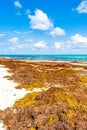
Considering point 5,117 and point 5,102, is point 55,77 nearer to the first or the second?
point 5,102

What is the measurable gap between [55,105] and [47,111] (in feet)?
2.16

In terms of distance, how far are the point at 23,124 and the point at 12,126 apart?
448 millimetres

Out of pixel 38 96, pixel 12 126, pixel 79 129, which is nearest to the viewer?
pixel 79 129

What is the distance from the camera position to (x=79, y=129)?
7.45 metres

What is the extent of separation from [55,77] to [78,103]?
9206mm

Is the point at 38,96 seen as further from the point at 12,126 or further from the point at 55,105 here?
the point at 12,126

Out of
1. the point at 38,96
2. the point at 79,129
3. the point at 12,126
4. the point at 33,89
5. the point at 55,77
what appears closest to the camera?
the point at 79,129

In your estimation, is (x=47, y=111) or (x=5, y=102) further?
(x=5, y=102)

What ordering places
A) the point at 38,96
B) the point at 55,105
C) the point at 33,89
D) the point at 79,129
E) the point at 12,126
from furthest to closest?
the point at 33,89 < the point at 38,96 < the point at 55,105 < the point at 12,126 < the point at 79,129

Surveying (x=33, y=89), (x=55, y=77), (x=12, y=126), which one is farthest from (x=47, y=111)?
(x=55, y=77)

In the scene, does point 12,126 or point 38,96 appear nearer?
point 12,126

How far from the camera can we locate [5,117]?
28.7ft

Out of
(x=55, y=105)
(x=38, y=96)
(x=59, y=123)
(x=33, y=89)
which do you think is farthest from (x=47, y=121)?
(x=33, y=89)

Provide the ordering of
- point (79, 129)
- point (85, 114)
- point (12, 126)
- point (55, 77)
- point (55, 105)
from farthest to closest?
1. point (55, 77)
2. point (55, 105)
3. point (85, 114)
4. point (12, 126)
5. point (79, 129)
